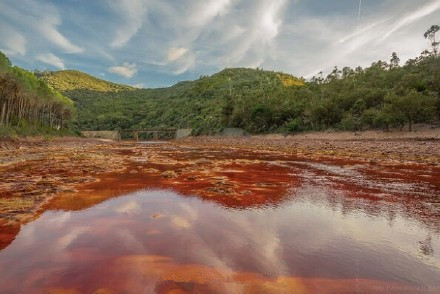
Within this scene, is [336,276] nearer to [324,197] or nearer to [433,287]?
[433,287]

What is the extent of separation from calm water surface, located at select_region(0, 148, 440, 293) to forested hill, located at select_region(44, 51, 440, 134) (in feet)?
133

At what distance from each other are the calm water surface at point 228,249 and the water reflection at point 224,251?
0.05ft

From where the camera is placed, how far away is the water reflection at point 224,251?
3.56 metres

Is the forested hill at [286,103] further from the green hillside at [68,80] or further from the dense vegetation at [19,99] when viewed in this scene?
the dense vegetation at [19,99]

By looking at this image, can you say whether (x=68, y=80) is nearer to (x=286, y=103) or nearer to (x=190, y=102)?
(x=190, y=102)

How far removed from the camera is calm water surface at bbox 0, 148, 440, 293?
140 inches

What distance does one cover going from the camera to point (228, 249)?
464 cm

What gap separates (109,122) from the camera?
12769 centimetres

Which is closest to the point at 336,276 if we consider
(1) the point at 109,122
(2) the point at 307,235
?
(2) the point at 307,235

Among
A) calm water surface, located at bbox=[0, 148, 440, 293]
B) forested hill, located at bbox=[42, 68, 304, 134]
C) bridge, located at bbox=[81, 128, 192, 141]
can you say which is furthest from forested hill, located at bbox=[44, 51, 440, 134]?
calm water surface, located at bbox=[0, 148, 440, 293]

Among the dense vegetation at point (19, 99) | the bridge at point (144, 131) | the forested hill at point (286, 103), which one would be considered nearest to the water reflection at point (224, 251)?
the dense vegetation at point (19, 99)

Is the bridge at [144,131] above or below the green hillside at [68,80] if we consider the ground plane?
below

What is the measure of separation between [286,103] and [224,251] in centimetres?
6677

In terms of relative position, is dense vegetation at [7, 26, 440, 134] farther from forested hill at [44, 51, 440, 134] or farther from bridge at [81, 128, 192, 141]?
bridge at [81, 128, 192, 141]
